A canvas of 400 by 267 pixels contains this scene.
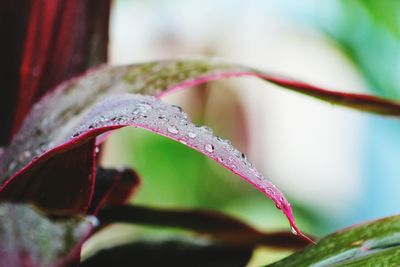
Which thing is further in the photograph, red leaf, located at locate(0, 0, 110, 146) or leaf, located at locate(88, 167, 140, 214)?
red leaf, located at locate(0, 0, 110, 146)

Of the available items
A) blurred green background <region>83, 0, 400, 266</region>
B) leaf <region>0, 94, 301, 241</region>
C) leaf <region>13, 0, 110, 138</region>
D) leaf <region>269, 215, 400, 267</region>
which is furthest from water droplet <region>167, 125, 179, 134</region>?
blurred green background <region>83, 0, 400, 266</region>

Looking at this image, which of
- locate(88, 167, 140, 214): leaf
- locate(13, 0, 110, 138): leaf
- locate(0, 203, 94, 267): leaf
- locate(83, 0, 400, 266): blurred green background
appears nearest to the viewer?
locate(0, 203, 94, 267): leaf

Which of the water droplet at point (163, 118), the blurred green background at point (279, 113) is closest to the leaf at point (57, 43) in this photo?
the water droplet at point (163, 118)

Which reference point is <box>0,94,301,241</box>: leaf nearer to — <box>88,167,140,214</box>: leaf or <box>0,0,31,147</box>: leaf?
<box>88,167,140,214</box>: leaf

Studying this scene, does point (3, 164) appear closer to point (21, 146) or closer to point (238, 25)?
point (21, 146)

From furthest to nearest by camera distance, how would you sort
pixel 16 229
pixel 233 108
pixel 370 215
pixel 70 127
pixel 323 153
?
pixel 323 153
pixel 370 215
pixel 233 108
pixel 70 127
pixel 16 229

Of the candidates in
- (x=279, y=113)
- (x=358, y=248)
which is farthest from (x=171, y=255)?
(x=279, y=113)

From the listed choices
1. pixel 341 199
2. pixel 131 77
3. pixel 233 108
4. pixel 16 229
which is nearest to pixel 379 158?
pixel 341 199
